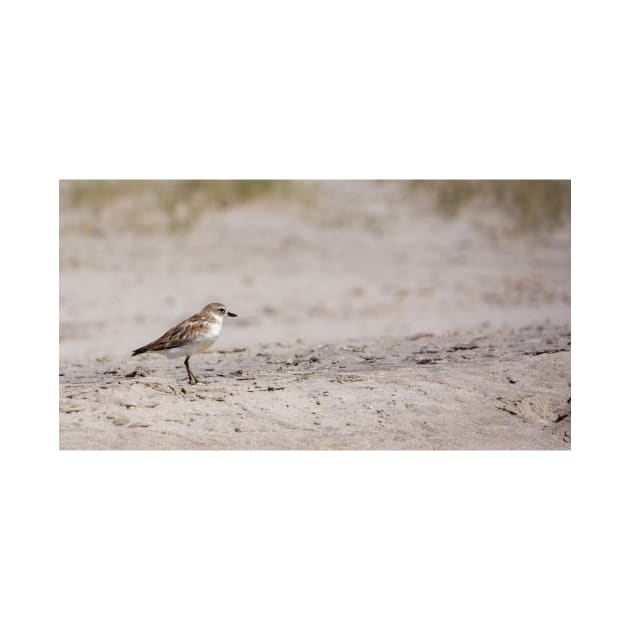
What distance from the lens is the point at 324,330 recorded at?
29.7ft

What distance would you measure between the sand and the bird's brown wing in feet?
0.77

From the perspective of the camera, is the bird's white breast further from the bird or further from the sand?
the sand

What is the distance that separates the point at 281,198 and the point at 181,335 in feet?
11.7

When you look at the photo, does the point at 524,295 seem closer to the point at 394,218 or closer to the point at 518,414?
the point at 394,218

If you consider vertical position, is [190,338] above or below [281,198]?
below

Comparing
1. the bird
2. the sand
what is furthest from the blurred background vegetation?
the bird

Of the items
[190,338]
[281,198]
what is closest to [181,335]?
[190,338]

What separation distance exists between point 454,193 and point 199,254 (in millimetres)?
2750

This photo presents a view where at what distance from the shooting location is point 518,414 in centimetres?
655

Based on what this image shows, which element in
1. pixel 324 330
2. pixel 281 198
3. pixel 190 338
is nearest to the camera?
pixel 190 338

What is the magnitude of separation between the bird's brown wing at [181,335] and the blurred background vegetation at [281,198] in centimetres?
243

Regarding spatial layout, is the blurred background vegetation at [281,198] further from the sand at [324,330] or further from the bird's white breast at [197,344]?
the bird's white breast at [197,344]

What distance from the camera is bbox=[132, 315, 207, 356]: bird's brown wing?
21.3 feet

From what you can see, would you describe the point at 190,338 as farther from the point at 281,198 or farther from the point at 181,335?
the point at 281,198
